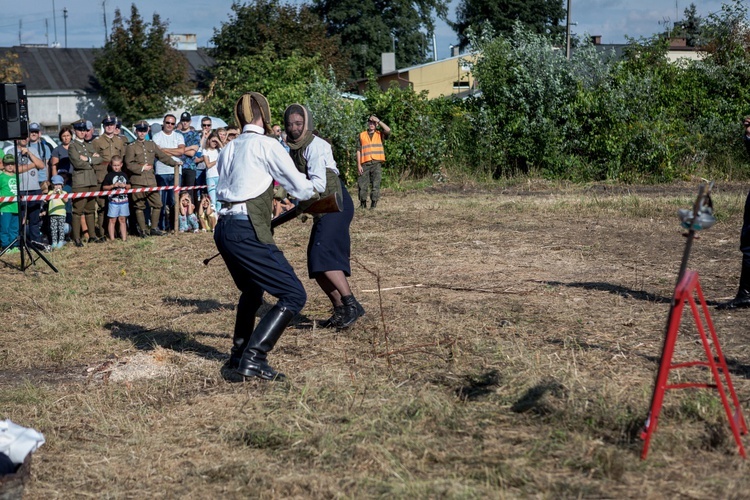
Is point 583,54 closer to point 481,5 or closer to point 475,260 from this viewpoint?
point 475,260

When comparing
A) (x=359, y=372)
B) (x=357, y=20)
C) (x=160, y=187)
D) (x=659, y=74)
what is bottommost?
(x=359, y=372)

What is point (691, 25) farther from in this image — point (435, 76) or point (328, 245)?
point (328, 245)

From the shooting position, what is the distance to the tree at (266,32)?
4169 centimetres

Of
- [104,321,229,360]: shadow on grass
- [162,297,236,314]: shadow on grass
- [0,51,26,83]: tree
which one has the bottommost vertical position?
[104,321,229,360]: shadow on grass

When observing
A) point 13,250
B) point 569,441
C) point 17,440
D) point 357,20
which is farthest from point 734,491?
point 357,20

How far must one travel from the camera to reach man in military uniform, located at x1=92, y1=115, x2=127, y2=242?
1355cm

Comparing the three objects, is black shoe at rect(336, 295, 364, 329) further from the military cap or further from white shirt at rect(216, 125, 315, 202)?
the military cap

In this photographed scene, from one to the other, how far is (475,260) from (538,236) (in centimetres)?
215

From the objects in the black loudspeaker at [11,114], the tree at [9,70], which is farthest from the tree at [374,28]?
the black loudspeaker at [11,114]

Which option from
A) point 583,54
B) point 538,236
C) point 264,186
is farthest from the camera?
point 583,54

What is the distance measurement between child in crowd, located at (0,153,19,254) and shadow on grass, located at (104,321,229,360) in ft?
17.1

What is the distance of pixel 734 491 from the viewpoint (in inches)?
A: 149

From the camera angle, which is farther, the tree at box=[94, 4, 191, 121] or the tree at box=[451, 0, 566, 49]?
the tree at box=[451, 0, 566, 49]

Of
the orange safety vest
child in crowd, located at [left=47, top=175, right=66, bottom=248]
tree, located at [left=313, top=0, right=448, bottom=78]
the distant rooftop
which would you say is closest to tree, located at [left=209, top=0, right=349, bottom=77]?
the distant rooftop
